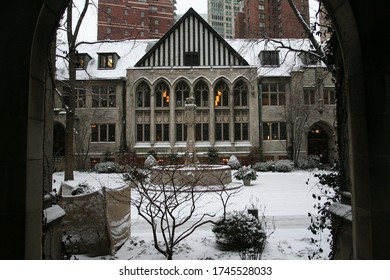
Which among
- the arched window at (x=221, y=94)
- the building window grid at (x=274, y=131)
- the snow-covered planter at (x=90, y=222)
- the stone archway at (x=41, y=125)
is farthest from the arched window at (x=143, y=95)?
the stone archway at (x=41, y=125)

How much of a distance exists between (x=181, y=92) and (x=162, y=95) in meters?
2.01

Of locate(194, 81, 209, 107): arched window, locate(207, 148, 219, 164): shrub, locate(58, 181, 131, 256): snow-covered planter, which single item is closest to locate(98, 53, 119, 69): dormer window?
locate(194, 81, 209, 107): arched window

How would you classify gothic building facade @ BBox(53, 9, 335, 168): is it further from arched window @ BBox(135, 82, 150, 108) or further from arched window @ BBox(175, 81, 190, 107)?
arched window @ BBox(175, 81, 190, 107)

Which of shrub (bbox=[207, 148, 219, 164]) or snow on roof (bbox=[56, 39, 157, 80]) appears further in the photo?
snow on roof (bbox=[56, 39, 157, 80])

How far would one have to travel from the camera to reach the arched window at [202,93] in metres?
30.3

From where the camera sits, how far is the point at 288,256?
611 centimetres

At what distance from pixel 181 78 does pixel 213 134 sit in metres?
6.54

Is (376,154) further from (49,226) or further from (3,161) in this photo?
(49,226)

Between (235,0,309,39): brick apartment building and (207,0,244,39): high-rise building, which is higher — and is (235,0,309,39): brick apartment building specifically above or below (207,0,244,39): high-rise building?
below

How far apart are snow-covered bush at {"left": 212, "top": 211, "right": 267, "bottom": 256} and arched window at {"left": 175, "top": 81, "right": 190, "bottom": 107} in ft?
80.4

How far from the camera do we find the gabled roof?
2941cm

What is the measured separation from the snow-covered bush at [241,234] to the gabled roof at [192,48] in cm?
2512

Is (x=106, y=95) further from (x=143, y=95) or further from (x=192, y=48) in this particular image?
(x=192, y=48)

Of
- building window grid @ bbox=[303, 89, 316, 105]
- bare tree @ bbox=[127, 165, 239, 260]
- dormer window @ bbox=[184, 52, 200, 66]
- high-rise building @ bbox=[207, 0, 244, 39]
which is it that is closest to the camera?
bare tree @ bbox=[127, 165, 239, 260]
